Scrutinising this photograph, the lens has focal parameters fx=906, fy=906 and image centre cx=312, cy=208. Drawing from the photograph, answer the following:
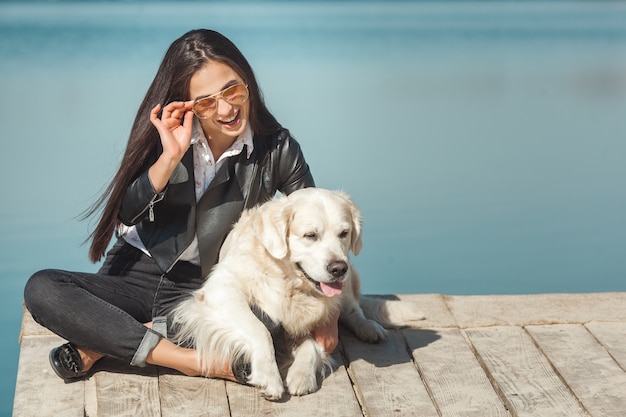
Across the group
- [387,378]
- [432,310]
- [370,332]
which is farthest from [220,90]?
[432,310]

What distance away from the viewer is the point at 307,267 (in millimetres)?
3357

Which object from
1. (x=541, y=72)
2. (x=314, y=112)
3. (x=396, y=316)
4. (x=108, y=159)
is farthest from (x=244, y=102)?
(x=541, y=72)

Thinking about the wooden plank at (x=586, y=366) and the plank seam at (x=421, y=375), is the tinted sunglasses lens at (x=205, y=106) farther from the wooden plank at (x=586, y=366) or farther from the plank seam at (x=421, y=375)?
the wooden plank at (x=586, y=366)

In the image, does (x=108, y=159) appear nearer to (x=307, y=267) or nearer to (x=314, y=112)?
(x=314, y=112)

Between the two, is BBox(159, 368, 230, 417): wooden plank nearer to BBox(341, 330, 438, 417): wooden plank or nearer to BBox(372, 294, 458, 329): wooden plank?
BBox(341, 330, 438, 417): wooden plank

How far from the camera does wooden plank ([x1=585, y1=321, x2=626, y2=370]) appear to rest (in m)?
3.75

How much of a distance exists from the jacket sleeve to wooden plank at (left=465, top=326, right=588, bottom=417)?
3.26 ft

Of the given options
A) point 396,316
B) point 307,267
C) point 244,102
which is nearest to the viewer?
point 307,267

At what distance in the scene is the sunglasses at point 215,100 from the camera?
3.64 m

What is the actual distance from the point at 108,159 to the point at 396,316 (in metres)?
4.39

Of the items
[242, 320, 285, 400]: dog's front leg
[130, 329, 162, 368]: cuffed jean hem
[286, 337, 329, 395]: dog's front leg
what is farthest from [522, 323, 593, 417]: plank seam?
[130, 329, 162, 368]: cuffed jean hem

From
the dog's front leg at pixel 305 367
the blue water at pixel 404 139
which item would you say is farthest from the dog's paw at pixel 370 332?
the blue water at pixel 404 139

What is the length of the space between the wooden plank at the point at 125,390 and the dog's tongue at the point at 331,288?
0.72m

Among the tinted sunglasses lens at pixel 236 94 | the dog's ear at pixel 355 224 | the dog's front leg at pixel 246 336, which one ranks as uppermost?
the tinted sunglasses lens at pixel 236 94
